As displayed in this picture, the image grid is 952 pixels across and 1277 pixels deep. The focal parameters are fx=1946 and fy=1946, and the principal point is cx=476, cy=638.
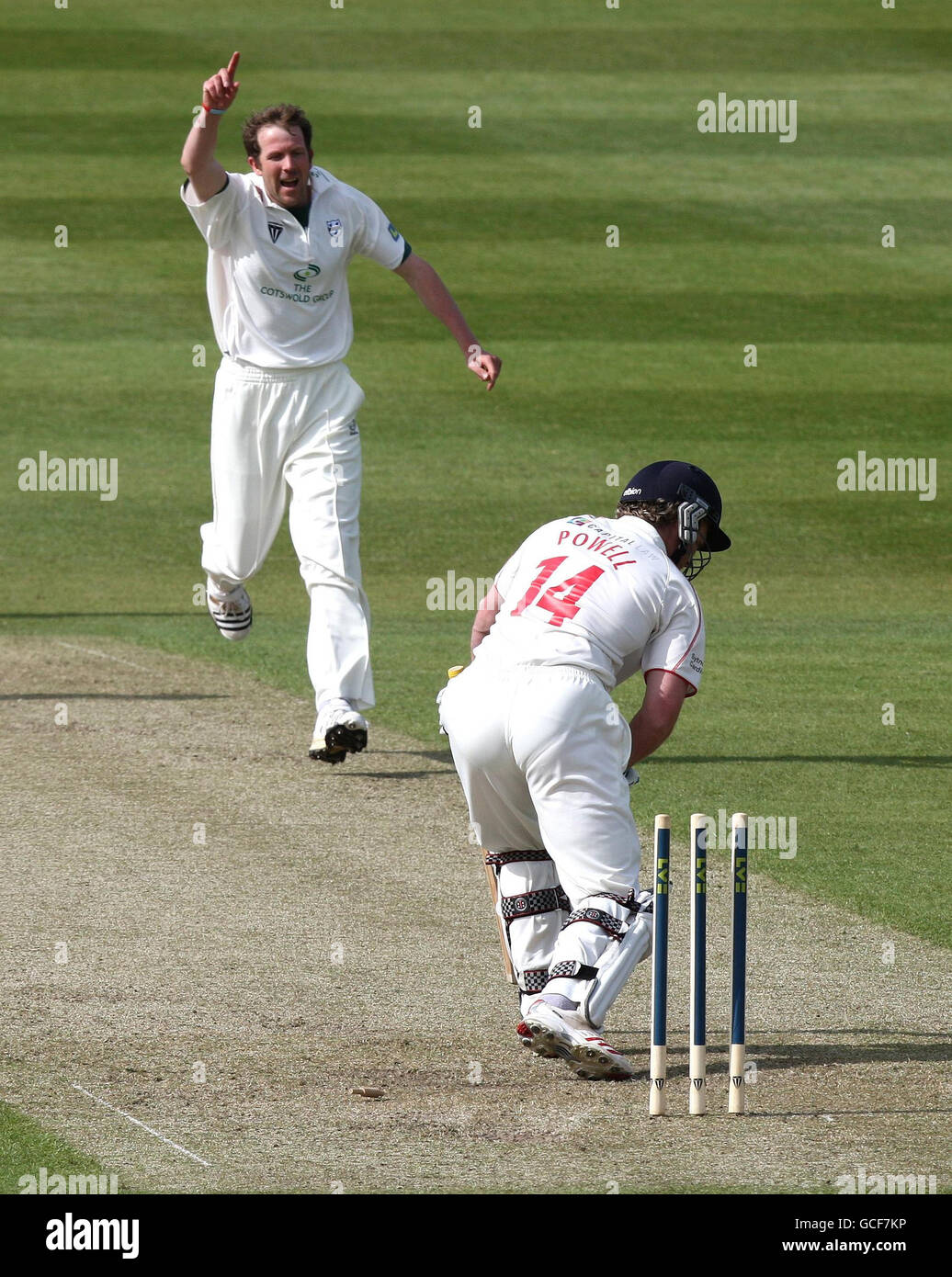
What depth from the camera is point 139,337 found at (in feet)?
67.4

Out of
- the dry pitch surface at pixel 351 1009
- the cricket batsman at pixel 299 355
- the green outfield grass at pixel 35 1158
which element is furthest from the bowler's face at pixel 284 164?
the green outfield grass at pixel 35 1158

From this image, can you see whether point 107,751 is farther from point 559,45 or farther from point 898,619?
point 559,45

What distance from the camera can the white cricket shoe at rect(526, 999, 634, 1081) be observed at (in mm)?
5355

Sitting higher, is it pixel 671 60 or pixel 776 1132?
pixel 671 60

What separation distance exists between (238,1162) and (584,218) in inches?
788

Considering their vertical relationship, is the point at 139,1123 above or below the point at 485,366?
below

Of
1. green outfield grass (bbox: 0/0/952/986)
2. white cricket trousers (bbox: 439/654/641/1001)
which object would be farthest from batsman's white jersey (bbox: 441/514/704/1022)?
green outfield grass (bbox: 0/0/952/986)

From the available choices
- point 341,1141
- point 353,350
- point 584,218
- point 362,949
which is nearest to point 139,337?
point 353,350

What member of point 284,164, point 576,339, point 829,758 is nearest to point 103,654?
point 284,164

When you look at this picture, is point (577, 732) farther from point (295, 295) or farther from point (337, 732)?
point (295, 295)

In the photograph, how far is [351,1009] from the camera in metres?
6.24

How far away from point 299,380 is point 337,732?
1689 millimetres

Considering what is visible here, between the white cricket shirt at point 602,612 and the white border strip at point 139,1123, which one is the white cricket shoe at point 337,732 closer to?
the white cricket shirt at point 602,612

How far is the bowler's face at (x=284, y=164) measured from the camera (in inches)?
332
